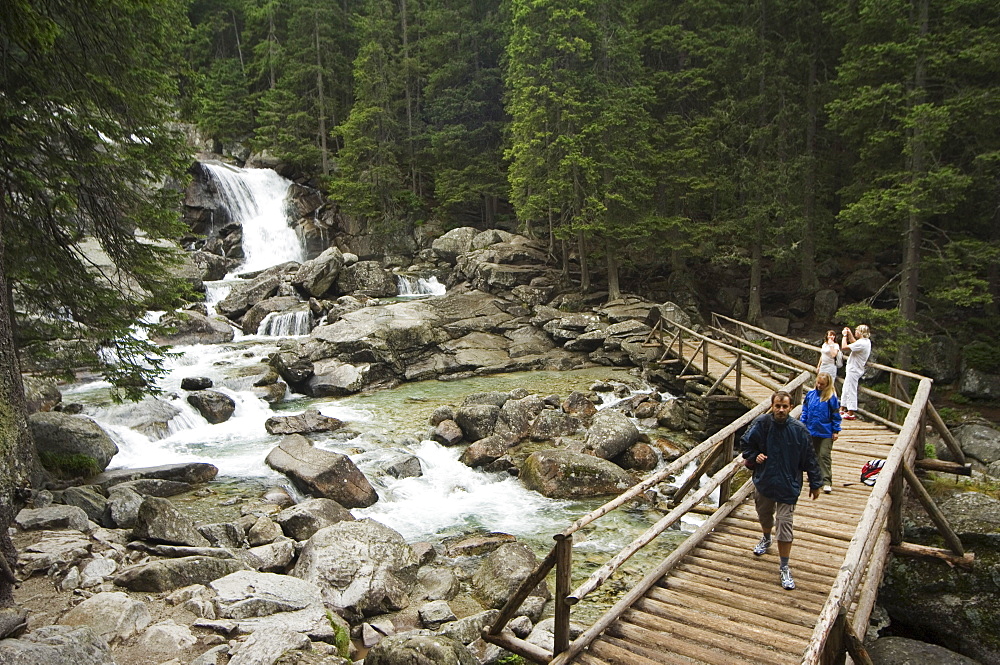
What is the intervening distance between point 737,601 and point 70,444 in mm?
12832

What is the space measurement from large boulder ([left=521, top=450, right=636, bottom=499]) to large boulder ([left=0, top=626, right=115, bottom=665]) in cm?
873

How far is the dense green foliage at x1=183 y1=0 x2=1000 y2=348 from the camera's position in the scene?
18531 mm

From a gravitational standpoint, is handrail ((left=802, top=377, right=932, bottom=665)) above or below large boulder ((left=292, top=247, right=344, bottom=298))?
below

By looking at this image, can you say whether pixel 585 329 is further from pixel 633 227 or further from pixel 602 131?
pixel 602 131

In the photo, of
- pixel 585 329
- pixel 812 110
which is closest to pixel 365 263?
pixel 585 329

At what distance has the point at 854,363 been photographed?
1072 cm

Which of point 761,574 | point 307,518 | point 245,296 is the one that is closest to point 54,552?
point 307,518

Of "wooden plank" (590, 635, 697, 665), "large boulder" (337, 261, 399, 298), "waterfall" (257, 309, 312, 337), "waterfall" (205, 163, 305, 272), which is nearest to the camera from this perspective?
"wooden plank" (590, 635, 697, 665)

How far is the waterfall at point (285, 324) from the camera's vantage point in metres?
26.5

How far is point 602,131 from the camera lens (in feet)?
89.3

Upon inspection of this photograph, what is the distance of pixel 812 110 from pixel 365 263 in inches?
951

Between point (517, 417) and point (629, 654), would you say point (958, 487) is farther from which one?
point (517, 417)

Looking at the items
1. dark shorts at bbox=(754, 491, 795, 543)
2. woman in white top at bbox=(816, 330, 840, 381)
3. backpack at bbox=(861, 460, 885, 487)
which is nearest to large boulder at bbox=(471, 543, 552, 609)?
dark shorts at bbox=(754, 491, 795, 543)

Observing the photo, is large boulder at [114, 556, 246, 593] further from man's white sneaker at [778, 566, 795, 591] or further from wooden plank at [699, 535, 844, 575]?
man's white sneaker at [778, 566, 795, 591]
